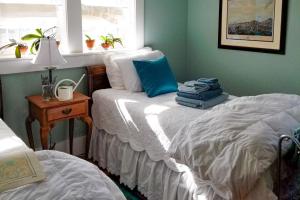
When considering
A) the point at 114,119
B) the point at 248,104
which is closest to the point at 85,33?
the point at 114,119

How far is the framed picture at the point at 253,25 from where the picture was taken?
3.10 meters

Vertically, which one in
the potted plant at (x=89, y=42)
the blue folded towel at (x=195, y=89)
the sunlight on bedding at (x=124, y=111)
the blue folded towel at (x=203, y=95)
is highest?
the potted plant at (x=89, y=42)

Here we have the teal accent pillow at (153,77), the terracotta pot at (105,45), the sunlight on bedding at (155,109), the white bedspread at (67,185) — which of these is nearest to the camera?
the white bedspread at (67,185)

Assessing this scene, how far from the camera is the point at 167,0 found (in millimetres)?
3689

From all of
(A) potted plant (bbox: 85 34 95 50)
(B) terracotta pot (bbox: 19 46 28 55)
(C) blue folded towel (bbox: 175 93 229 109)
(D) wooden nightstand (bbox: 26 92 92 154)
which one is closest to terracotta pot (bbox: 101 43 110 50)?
(A) potted plant (bbox: 85 34 95 50)

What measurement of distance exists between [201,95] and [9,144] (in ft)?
4.80

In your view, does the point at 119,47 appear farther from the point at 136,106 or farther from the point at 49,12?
the point at 136,106

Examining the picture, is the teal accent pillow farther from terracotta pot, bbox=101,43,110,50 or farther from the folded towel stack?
terracotta pot, bbox=101,43,110,50

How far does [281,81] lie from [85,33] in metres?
1.89

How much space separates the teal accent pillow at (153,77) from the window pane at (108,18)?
22.3 inches

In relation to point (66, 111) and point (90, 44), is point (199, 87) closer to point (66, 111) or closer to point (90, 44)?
point (66, 111)

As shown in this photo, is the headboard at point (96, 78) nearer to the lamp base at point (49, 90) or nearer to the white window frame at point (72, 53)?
the white window frame at point (72, 53)

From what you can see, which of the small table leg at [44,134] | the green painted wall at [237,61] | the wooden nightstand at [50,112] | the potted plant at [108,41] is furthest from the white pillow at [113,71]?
the green painted wall at [237,61]

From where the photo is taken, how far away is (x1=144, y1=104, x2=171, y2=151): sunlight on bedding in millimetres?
2365
